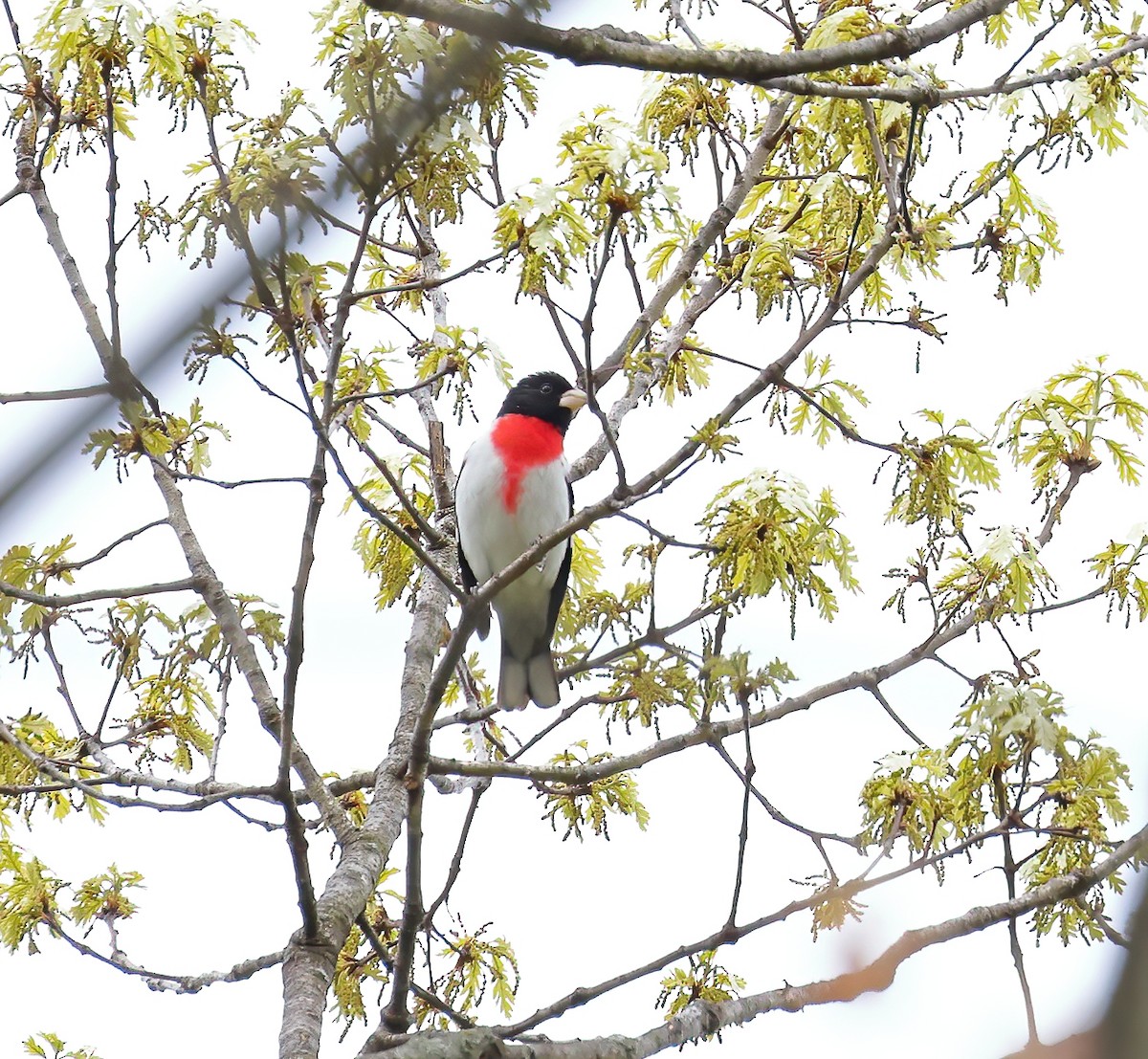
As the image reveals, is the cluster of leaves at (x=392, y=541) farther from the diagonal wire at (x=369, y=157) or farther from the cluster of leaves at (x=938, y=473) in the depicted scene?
the diagonal wire at (x=369, y=157)

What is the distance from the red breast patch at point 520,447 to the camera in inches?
245

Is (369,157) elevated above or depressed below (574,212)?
below

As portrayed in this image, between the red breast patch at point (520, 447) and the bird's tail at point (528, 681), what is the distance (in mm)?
716

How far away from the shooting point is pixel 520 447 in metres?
6.34

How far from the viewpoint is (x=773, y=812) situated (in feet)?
10.8

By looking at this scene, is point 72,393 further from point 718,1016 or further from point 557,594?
point 557,594

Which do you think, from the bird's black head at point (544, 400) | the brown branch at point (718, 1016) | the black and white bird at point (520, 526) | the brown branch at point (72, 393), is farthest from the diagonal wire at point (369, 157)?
the bird's black head at point (544, 400)

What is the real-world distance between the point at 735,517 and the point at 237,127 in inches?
78.8

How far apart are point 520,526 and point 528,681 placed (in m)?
0.71

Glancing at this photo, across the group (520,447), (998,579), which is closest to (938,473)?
(998,579)

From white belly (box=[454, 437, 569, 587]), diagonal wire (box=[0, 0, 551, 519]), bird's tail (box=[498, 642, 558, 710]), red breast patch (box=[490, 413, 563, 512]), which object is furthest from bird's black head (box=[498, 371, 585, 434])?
diagonal wire (box=[0, 0, 551, 519])

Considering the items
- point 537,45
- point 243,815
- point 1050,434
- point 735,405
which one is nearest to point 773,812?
point 735,405

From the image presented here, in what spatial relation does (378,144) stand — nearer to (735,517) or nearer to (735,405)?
(735,405)

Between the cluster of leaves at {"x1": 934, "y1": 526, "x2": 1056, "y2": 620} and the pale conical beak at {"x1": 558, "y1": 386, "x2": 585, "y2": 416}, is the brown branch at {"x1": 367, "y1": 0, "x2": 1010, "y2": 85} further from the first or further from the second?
the pale conical beak at {"x1": 558, "y1": 386, "x2": 585, "y2": 416}
